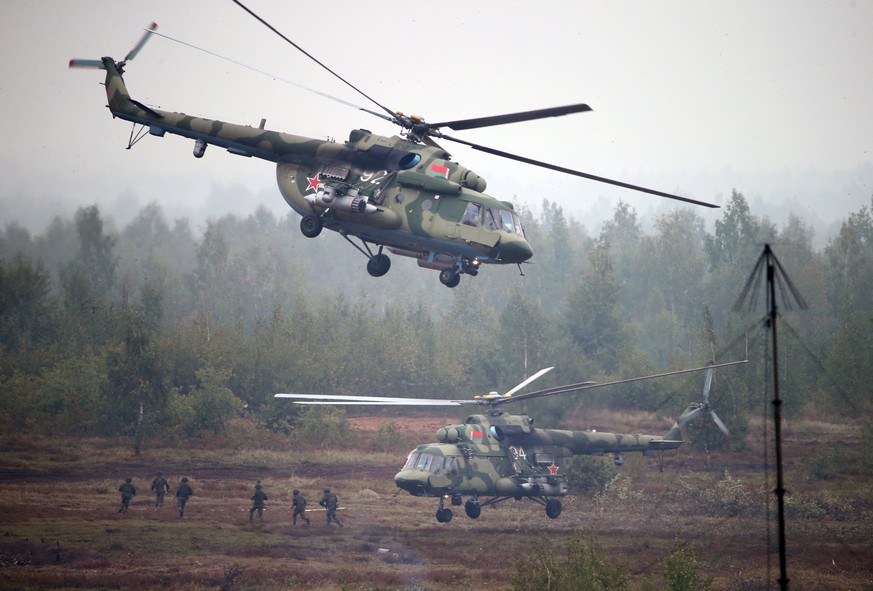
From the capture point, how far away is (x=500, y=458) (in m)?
34.0

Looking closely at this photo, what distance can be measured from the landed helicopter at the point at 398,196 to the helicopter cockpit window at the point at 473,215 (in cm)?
3

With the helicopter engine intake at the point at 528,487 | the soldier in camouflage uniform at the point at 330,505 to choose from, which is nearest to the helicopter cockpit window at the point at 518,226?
the helicopter engine intake at the point at 528,487

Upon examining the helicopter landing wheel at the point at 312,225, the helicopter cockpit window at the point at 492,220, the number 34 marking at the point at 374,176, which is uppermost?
the number 34 marking at the point at 374,176

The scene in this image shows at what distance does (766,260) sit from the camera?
15.4 metres

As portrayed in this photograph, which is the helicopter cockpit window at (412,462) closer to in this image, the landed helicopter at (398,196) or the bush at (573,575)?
the bush at (573,575)

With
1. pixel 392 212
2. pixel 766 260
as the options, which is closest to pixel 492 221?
pixel 392 212

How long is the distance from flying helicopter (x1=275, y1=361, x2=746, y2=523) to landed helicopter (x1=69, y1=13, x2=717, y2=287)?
23.3 feet

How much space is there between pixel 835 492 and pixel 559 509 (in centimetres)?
1402

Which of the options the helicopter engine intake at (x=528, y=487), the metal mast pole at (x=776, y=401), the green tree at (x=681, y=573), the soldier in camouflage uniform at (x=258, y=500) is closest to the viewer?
the metal mast pole at (x=776, y=401)

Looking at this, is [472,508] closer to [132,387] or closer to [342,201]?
[342,201]

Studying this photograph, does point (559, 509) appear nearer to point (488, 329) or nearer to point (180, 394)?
point (180, 394)

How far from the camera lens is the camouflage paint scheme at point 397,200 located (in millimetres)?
24828

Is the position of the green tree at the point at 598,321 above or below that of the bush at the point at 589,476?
above

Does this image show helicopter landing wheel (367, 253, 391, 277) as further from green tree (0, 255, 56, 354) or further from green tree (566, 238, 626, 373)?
green tree (566, 238, 626, 373)
